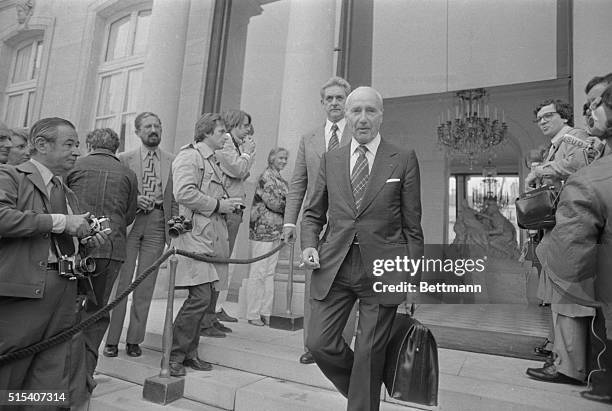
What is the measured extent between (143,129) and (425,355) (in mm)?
2795

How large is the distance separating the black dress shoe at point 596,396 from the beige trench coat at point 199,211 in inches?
91.5

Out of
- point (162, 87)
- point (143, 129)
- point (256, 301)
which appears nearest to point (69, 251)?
point (143, 129)

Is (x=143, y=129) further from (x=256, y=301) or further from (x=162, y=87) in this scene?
(x=162, y=87)

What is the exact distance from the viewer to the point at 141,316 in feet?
10.6

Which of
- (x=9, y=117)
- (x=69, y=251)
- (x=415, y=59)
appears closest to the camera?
(x=69, y=251)

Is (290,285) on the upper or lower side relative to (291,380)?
upper

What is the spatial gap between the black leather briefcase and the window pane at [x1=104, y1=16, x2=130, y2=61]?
7026mm

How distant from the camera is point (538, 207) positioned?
2451 mm

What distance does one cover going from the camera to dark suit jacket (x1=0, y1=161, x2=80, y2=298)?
1.82 meters

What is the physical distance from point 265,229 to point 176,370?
5.47 ft

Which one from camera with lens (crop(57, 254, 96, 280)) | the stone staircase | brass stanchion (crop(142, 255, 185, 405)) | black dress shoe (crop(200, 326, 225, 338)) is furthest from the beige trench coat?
camera with lens (crop(57, 254, 96, 280))

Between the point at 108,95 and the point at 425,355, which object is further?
the point at 108,95

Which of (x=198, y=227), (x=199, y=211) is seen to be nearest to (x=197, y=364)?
(x=198, y=227)

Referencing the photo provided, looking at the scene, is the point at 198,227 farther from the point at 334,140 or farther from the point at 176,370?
the point at 334,140
